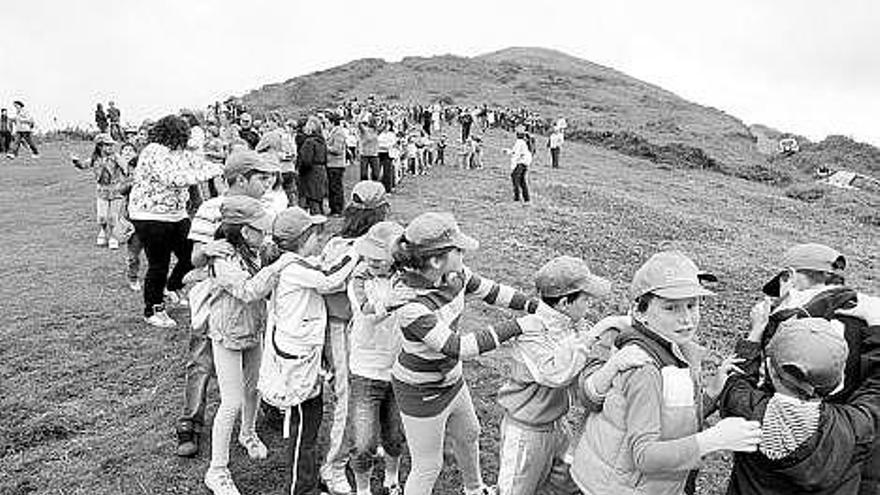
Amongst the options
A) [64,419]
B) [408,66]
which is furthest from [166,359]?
[408,66]

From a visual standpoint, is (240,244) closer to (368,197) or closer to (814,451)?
(368,197)

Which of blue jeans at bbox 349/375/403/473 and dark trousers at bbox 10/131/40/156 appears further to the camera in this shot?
dark trousers at bbox 10/131/40/156

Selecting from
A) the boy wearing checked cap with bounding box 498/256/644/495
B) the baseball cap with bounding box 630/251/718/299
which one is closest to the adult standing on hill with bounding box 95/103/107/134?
the boy wearing checked cap with bounding box 498/256/644/495

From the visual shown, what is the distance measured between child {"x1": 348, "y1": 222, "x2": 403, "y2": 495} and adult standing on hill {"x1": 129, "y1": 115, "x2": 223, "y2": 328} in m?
2.93

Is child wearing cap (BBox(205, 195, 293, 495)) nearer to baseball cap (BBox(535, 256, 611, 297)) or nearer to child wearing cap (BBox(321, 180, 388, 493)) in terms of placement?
child wearing cap (BBox(321, 180, 388, 493))

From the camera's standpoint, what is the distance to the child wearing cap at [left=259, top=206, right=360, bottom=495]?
4.75m

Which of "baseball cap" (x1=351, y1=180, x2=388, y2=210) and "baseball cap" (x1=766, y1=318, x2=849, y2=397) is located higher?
"baseball cap" (x1=351, y1=180, x2=388, y2=210)

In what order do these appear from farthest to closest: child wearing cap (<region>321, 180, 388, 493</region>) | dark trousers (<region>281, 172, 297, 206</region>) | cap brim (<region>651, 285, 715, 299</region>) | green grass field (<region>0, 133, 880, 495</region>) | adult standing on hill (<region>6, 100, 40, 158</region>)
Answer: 1. adult standing on hill (<region>6, 100, 40, 158</region>)
2. dark trousers (<region>281, 172, 297, 206</region>)
3. green grass field (<region>0, 133, 880, 495</region>)
4. child wearing cap (<region>321, 180, 388, 493</region>)
5. cap brim (<region>651, 285, 715, 299</region>)

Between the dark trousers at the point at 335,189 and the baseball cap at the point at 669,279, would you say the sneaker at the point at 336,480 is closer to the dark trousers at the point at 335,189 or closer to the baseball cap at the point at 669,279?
the baseball cap at the point at 669,279

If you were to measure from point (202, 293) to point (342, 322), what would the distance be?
2.91 ft

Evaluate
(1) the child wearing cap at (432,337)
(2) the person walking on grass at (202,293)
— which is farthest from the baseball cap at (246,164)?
(1) the child wearing cap at (432,337)

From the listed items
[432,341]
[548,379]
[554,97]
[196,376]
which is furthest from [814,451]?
[554,97]

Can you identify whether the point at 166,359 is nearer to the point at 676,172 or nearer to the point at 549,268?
the point at 549,268

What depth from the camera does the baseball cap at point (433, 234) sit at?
4.18 meters
